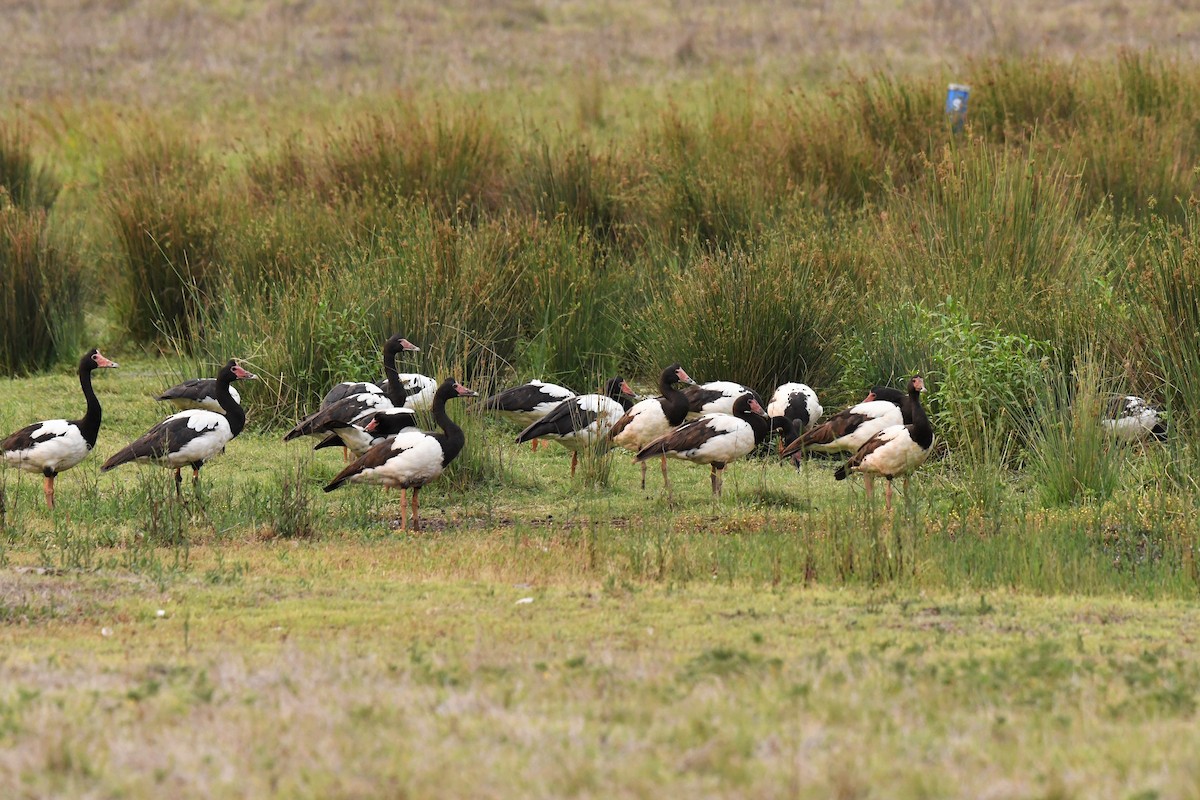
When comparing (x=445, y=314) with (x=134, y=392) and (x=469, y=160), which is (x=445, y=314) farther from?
(x=469, y=160)

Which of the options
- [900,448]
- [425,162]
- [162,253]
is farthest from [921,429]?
[425,162]

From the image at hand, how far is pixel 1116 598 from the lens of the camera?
295 inches

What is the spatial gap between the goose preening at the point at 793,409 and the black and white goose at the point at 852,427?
284 millimetres

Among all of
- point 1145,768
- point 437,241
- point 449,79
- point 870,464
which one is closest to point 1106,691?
point 1145,768

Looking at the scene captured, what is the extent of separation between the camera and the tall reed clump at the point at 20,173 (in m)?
18.6

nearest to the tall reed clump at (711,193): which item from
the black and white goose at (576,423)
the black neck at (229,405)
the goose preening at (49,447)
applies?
the black and white goose at (576,423)

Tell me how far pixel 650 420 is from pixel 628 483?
1.97ft

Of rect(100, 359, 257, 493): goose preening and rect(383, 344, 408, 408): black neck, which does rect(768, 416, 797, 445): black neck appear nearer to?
rect(383, 344, 408, 408): black neck

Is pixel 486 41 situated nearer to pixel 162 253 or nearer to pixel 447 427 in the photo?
pixel 162 253

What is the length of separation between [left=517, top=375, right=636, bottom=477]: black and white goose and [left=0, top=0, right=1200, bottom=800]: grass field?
28cm

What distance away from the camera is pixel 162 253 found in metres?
15.4

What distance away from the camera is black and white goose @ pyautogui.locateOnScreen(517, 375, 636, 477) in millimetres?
11289

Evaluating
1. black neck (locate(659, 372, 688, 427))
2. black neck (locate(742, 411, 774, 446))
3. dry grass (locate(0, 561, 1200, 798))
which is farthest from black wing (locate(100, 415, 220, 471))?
black neck (locate(742, 411, 774, 446))

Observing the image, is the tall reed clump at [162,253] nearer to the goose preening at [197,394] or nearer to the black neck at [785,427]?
the goose preening at [197,394]
